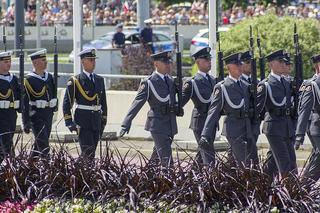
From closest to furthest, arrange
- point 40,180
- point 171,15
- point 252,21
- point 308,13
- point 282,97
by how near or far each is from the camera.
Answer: point 40,180 → point 282,97 → point 252,21 → point 308,13 → point 171,15

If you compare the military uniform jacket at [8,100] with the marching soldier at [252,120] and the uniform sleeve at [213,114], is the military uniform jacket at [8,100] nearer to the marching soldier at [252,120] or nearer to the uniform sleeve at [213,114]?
the uniform sleeve at [213,114]

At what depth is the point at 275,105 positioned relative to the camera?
41.8 ft

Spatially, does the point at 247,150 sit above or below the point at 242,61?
below

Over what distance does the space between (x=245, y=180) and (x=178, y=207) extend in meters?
A: 0.51

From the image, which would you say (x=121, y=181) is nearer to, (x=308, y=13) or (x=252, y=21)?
(x=252, y=21)

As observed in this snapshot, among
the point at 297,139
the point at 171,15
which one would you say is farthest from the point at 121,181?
the point at 171,15

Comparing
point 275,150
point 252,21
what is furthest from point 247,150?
point 252,21

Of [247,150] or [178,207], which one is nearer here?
[178,207]

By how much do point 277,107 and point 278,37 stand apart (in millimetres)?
10001

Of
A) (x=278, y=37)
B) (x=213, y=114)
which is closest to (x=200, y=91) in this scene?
(x=213, y=114)

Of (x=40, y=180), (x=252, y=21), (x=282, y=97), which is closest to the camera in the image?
(x=40, y=180)

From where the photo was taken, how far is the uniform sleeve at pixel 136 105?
13.0 metres

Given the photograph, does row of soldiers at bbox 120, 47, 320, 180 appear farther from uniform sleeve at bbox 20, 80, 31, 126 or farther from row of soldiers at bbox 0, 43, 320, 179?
uniform sleeve at bbox 20, 80, 31, 126

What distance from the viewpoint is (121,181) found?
8.49 metres
